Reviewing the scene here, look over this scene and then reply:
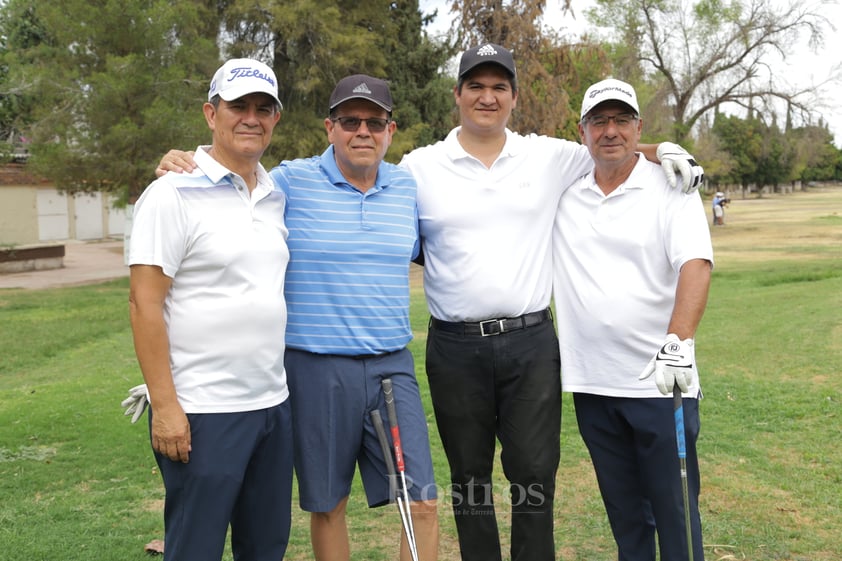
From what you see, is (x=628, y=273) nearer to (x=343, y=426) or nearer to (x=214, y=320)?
(x=343, y=426)

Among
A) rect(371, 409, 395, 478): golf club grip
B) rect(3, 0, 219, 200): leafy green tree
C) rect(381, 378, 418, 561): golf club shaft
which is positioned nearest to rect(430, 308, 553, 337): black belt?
rect(381, 378, 418, 561): golf club shaft

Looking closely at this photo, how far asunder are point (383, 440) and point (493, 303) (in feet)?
2.63

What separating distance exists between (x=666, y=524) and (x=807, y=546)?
1390mm

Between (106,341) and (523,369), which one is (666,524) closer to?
(523,369)

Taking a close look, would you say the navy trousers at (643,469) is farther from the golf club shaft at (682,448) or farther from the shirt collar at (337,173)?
the shirt collar at (337,173)

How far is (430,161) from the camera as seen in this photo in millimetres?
4117

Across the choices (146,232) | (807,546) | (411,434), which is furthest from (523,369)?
(807,546)

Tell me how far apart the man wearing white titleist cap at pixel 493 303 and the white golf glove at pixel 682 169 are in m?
0.04

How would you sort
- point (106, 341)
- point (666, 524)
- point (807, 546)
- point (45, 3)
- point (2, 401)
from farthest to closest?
point (45, 3) < point (106, 341) < point (2, 401) < point (807, 546) < point (666, 524)

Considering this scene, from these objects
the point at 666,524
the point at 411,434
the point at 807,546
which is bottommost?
the point at 807,546

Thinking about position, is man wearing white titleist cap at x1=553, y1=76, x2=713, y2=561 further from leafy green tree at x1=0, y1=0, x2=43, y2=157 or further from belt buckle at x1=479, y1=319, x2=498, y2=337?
leafy green tree at x1=0, y1=0, x2=43, y2=157

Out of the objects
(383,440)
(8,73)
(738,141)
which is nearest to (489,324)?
(383,440)

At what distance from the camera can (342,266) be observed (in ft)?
12.0

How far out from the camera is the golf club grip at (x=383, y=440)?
12.2 feet
